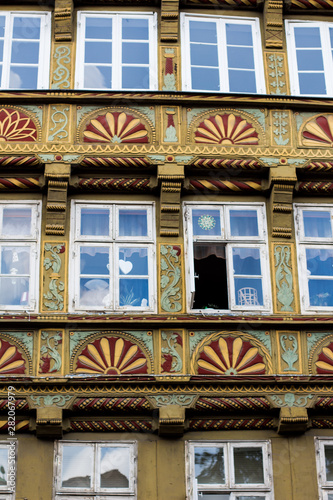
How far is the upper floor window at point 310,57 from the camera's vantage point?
1461cm

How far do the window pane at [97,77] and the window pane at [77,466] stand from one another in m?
4.93

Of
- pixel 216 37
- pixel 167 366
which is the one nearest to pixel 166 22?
pixel 216 37

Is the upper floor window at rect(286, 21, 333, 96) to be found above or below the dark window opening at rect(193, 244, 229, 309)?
above

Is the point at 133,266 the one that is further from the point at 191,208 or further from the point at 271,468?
the point at 271,468

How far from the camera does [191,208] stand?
13766mm

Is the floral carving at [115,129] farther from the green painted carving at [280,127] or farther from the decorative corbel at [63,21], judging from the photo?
the green painted carving at [280,127]

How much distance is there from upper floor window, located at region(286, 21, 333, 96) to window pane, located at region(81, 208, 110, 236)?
10.4ft

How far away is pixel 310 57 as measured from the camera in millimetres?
14844

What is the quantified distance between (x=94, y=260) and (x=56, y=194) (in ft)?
3.20

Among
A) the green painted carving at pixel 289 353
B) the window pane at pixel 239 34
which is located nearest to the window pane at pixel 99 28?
the window pane at pixel 239 34

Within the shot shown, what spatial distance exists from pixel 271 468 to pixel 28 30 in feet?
22.5

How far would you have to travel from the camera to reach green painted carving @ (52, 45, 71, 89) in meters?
14.3

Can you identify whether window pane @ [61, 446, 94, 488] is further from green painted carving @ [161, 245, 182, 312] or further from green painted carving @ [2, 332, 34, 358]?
green painted carving @ [161, 245, 182, 312]

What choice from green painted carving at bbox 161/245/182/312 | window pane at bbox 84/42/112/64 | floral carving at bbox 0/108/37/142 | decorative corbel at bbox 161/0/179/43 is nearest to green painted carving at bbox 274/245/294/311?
green painted carving at bbox 161/245/182/312
